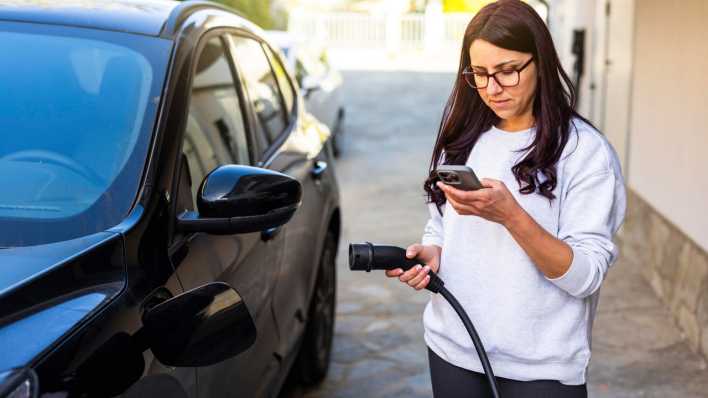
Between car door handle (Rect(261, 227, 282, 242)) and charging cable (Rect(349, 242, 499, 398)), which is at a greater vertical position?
charging cable (Rect(349, 242, 499, 398))

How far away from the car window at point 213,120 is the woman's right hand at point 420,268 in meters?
0.83

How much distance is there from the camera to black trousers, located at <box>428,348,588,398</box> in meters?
2.48

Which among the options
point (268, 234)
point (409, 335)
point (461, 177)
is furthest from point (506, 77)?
point (409, 335)

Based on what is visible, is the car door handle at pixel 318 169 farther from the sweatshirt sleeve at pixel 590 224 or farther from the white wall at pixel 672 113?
the sweatshirt sleeve at pixel 590 224

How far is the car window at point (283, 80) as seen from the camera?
188 inches

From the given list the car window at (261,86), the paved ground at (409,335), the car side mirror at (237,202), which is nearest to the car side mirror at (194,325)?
the car side mirror at (237,202)

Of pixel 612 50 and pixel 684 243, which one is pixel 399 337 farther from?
pixel 612 50

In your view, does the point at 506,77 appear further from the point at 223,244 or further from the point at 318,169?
→ the point at 318,169

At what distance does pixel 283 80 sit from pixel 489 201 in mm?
2791

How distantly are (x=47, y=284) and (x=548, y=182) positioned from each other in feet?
3.58

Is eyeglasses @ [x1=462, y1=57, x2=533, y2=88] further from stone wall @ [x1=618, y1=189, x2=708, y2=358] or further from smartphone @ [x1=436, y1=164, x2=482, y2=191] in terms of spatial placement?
stone wall @ [x1=618, y1=189, x2=708, y2=358]

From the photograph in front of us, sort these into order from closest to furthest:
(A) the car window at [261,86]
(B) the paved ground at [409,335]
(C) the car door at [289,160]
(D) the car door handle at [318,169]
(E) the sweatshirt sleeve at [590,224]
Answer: (E) the sweatshirt sleeve at [590,224]
(C) the car door at [289,160]
(A) the car window at [261,86]
(D) the car door handle at [318,169]
(B) the paved ground at [409,335]

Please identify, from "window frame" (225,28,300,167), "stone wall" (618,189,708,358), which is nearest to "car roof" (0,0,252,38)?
"window frame" (225,28,300,167)

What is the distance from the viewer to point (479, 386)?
2.56 m
